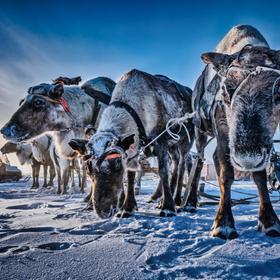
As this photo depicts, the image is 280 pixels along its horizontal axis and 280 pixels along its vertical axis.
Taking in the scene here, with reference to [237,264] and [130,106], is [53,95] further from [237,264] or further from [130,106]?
[237,264]

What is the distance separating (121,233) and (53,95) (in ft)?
13.3

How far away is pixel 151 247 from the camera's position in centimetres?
231

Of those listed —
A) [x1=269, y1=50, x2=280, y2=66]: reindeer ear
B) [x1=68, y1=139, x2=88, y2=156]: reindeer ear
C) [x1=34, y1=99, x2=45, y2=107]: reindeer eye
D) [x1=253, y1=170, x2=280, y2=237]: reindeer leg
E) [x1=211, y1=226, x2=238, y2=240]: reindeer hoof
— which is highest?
[x1=34, y1=99, x2=45, y2=107]: reindeer eye

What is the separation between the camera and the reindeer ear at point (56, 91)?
5906 millimetres

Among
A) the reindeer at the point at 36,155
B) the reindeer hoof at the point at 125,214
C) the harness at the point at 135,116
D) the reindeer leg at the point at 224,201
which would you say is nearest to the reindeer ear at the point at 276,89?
the reindeer leg at the point at 224,201

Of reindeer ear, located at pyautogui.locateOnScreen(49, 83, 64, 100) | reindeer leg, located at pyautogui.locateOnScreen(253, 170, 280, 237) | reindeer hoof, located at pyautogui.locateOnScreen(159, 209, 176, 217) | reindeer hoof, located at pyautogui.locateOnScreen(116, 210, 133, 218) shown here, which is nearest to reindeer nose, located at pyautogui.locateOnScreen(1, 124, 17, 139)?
reindeer ear, located at pyautogui.locateOnScreen(49, 83, 64, 100)

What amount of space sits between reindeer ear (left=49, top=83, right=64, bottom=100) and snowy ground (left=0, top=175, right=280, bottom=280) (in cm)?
335

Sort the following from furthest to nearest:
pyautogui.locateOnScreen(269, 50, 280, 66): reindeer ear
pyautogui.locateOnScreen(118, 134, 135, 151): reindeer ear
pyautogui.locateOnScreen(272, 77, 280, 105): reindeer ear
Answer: pyautogui.locateOnScreen(118, 134, 135, 151): reindeer ear → pyautogui.locateOnScreen(269, 50, 280, 66): reindeer ear → pyautogui.locateOnScreen(272, 77, 280, 105): reindeer ear

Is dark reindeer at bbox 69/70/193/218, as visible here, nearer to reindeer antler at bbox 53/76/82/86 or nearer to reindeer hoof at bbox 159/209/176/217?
reindeer hoof at bbox 159/209/176/217

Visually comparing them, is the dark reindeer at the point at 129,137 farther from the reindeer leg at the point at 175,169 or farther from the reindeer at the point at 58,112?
the reindeer at the point at 58,112

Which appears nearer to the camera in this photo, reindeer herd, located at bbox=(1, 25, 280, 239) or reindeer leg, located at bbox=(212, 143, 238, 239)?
reindeer herd, located at bbox=(1, 25, 280, 239)

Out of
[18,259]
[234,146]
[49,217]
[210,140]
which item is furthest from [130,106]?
[18,259]

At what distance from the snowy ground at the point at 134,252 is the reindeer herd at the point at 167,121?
0.32m

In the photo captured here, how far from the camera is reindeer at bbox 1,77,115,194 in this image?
18.2 ft
